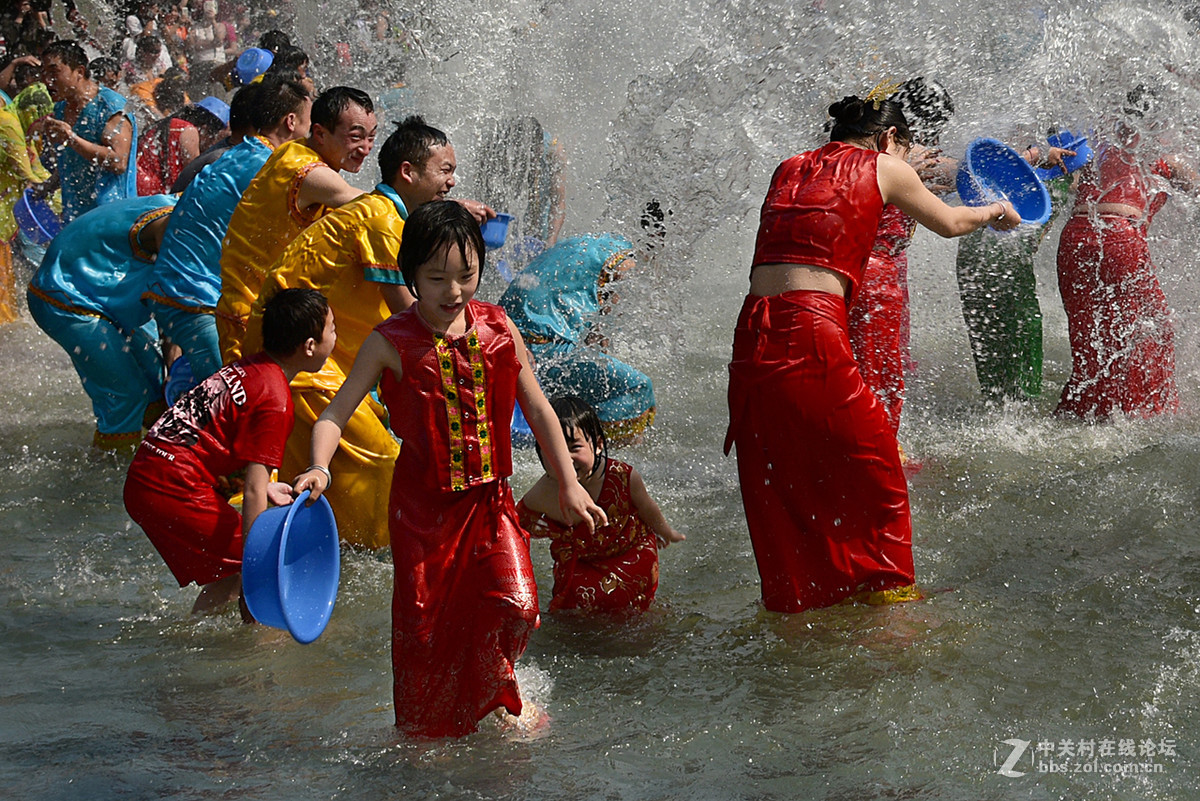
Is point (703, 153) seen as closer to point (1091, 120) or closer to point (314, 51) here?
point (1091, 120)

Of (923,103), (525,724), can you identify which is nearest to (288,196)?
(525,724)

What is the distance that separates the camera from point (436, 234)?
3205 millimetres

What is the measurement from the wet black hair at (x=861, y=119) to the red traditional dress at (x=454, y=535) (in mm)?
1513

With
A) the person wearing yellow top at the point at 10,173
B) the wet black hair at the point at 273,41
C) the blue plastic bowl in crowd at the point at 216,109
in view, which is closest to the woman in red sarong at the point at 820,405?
the blue plastic bowl in crowd at the point at 216,109

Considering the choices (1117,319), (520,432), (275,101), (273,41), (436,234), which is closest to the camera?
(436,234)

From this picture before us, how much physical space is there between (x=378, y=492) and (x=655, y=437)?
224 centimetres

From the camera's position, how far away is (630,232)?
21.8ft

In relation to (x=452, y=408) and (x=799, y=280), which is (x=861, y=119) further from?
(x=452, y=408)

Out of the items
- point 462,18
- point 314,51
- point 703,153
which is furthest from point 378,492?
point 314,51

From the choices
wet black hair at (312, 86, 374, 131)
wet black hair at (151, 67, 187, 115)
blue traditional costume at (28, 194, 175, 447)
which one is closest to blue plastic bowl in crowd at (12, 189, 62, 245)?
wet black hair at (151, 67, 187, 115)

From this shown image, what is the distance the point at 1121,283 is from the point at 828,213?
3.12 metres

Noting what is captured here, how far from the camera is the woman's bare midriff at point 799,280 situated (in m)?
3.99

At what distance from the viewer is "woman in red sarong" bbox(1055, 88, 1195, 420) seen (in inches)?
252

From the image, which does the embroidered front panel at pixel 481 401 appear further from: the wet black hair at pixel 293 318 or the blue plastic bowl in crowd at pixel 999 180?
the blue plastic bowl in crowd at pixel 999 180
